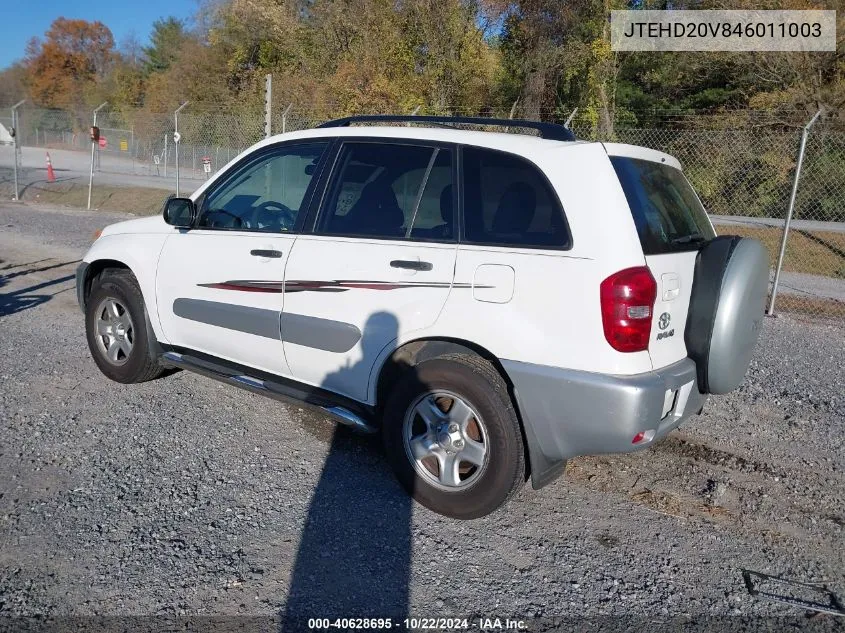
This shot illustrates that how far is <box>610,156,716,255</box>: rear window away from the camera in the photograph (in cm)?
344

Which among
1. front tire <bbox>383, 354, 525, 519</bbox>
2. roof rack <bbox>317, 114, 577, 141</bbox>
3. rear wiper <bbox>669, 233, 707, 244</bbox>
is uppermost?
roof rack <bbox>317, 114, 577, 141</bbox>

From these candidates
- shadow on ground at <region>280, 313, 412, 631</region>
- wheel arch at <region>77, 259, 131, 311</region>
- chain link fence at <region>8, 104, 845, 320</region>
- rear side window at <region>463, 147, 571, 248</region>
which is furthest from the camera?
chain link fence at <region>8, 104, 845, 320</region>

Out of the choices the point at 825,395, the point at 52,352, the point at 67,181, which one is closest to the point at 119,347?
the point at 52,352

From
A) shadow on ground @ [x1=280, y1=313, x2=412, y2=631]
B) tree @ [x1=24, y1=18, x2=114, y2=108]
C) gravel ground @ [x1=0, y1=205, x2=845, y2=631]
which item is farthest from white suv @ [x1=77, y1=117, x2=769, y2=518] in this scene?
tree @ [x1=24, y1=18, x2=114, y2=108]

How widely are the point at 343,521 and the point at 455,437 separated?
723mm

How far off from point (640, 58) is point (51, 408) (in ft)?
76.3

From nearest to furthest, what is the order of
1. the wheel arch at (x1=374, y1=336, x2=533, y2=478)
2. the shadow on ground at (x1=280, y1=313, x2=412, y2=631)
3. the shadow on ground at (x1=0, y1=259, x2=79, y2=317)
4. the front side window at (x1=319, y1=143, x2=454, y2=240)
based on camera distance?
the shadow on ground at (x1=280, y1=313, x2=412, y2=631) → the wheel arch at (x1=374, y1=336, x2=533, y2=478) → the front side window at (x1=319, y1=143, x2=454, y2=240) → the shadow on ground at (x1=0, y1=259, x2=79, y2=317)

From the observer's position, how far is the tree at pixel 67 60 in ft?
237

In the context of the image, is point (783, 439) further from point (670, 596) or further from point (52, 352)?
point (52, 352)

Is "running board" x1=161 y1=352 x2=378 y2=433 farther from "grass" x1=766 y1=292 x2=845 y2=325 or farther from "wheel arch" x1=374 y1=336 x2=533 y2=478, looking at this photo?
"grass" x1=766 y1=292 x2=845 y2=325

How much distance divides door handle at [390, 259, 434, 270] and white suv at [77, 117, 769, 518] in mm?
20

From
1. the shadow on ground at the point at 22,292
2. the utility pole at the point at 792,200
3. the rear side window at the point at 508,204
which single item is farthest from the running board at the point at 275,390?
the utility pole at the point at 792,200

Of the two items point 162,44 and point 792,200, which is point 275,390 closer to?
point 792,200

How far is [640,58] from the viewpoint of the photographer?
23672 millimetres
